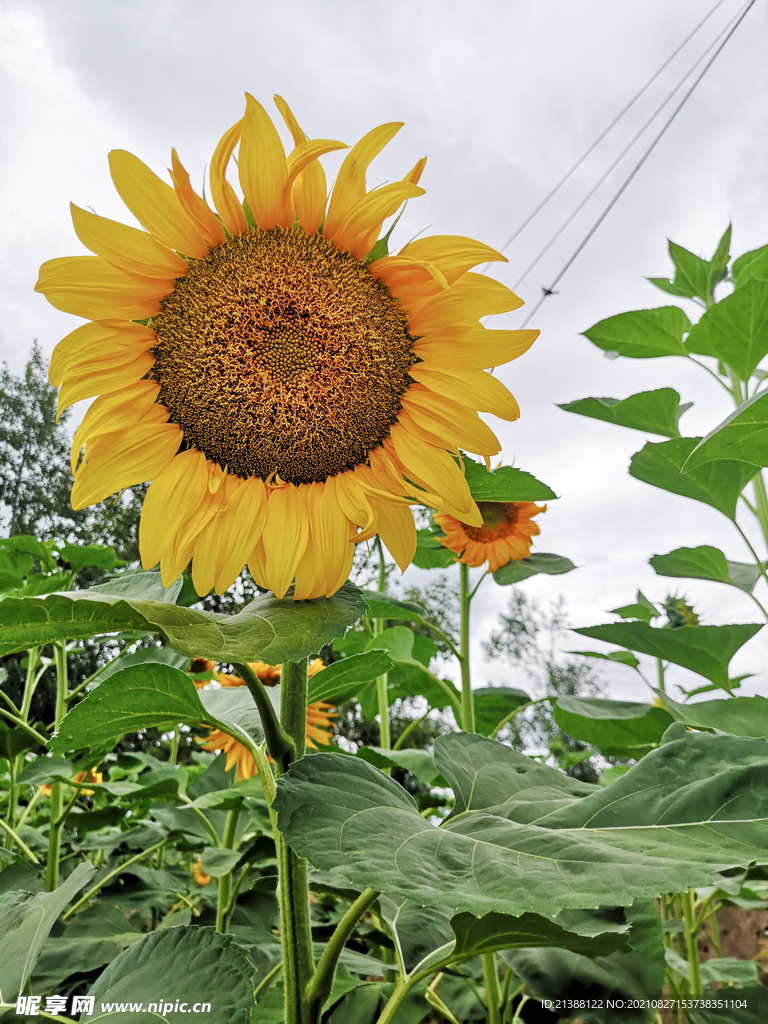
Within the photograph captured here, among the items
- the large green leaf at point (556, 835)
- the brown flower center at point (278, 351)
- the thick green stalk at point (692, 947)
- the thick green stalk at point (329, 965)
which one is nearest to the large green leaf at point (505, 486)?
the brown flower center at point (278, 351)

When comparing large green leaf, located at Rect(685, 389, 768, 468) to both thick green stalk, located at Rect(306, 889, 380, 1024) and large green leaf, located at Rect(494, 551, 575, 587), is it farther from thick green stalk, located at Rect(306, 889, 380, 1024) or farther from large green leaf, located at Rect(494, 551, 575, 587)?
large green leaf, located at Rect(494, 551, 575, 587)

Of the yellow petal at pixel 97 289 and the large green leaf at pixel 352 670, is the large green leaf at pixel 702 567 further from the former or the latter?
the yellow petal at pixel 97 289

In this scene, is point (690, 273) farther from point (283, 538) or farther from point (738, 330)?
point (283, 538)

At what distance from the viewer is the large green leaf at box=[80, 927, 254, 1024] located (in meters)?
0.49

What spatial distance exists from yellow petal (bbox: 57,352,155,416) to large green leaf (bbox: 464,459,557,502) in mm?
→ 275

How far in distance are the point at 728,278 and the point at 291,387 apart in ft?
2.47

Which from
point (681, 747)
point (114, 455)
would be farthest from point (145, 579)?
point (681, 747)

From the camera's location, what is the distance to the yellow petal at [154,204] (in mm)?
468

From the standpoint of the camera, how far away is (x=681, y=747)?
477 mm

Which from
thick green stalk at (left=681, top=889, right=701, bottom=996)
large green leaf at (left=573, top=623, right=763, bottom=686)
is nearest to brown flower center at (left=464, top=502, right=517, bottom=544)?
large green leaf at (left=573, top=623, right=763, bottom=686)

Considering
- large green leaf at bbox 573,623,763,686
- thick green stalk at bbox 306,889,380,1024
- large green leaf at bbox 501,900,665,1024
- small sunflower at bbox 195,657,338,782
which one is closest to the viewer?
thick green stalk at bbox 306,889,380,1024

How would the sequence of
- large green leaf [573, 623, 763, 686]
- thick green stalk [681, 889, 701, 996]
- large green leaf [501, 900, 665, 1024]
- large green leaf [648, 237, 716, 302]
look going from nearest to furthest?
large green leaf [501, 900, 665, 1024] → large green leaf [573, 623, 763, 686] → thick green stalk [681, 889, 701, 996] → large green leaf [648, 237, 716, 302]

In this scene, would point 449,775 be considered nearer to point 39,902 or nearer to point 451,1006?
point 39,902

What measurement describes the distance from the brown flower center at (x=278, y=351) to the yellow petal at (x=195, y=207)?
1 centimetres
